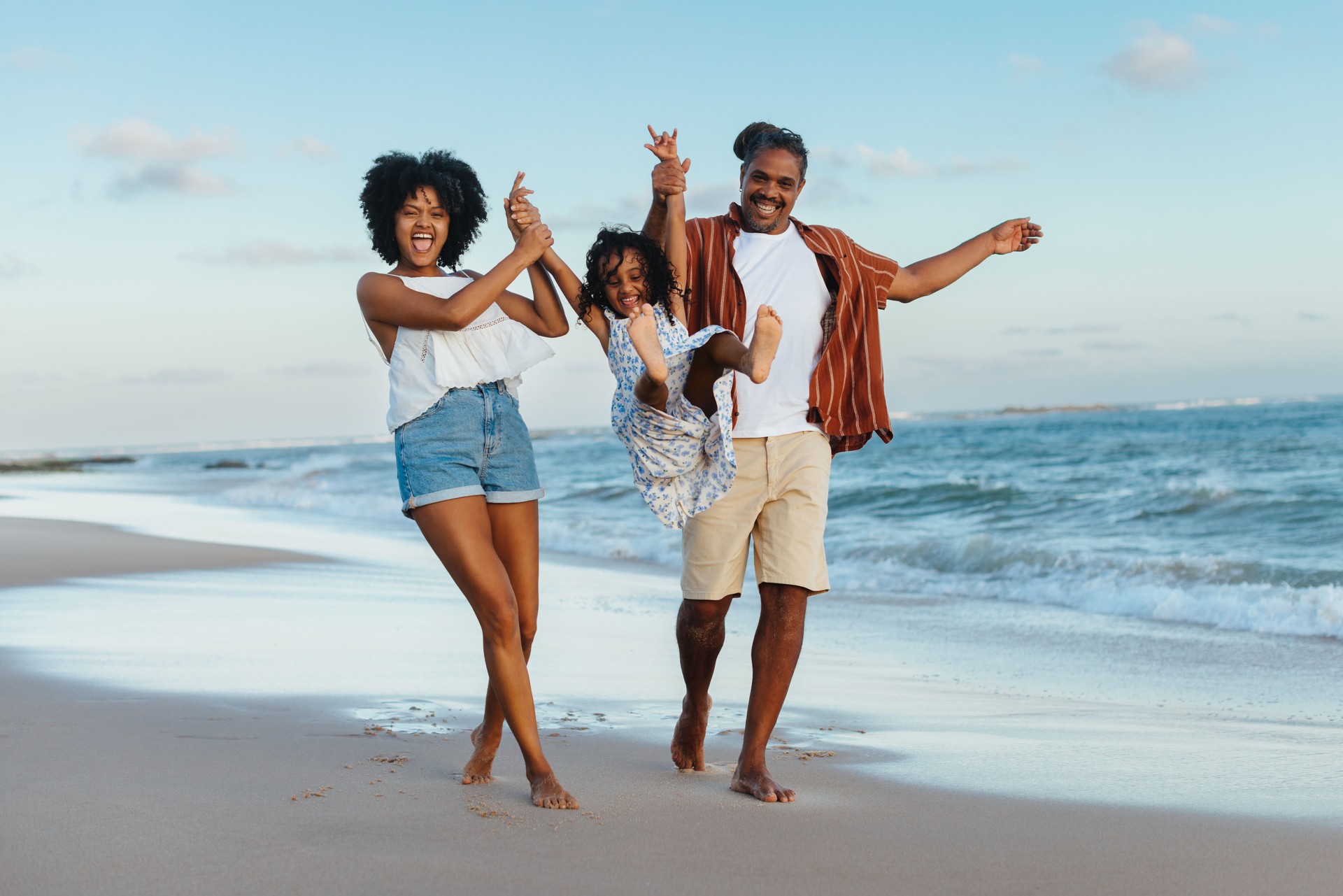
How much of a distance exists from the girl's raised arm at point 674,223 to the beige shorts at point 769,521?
0.49 m

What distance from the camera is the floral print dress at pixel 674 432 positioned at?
11.7 ft

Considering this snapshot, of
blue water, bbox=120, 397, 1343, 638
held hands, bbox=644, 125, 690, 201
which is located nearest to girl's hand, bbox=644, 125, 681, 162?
held hands, bbox=644, 125, 690, 201

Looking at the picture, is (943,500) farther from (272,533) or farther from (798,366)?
(798,366)

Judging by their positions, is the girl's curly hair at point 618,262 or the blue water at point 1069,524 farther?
the blue water at point 1069,524

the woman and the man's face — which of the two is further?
the man's face

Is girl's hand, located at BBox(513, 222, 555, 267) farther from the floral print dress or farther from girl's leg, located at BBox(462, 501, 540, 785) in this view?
girl's leg, located at BBox(462, 501, 540, 785)

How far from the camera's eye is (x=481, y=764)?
3.60 m

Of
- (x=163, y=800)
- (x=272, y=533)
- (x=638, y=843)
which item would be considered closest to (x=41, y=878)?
(x=163, y=800)

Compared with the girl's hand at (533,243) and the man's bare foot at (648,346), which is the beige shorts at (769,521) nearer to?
the man's bare foot at (648,346)

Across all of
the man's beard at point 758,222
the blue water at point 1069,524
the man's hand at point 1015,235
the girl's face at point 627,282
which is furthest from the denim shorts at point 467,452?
the blue water at point 1069,524

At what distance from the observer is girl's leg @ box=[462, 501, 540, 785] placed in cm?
352

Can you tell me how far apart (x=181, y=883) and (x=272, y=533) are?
1190cm

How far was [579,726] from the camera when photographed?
14.8ft

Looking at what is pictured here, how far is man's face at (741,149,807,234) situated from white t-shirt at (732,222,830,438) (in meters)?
0.12
